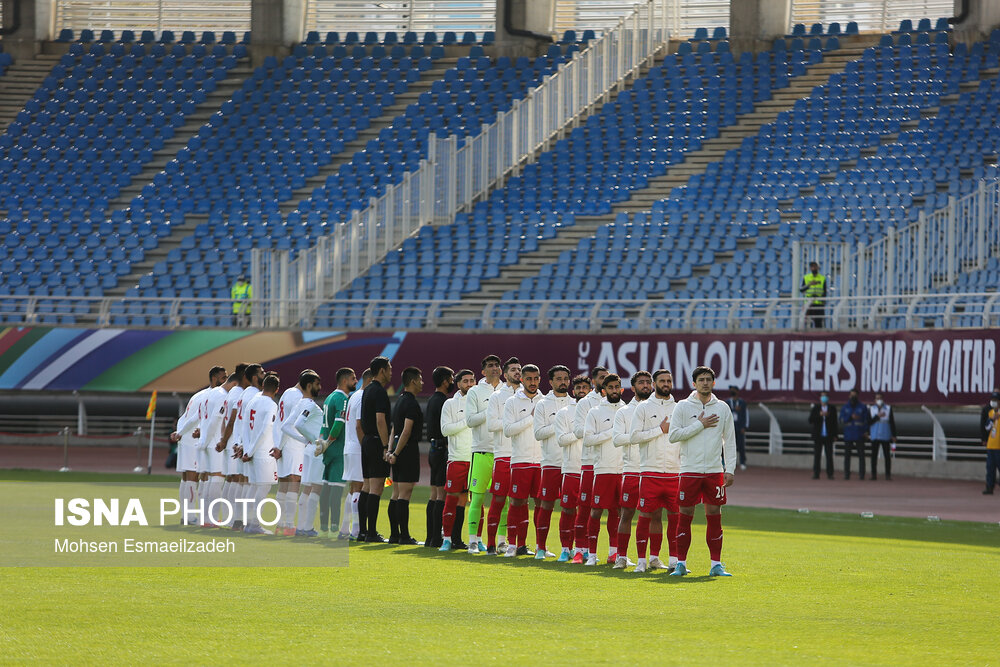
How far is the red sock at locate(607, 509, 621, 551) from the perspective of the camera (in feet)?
48.2

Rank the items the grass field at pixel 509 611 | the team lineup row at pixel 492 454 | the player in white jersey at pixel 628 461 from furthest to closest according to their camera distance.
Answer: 1. the player in white jersey at pixel 628 461
2. the team lineup row at pixel 492 454
3. the grass field at pixel 509 611

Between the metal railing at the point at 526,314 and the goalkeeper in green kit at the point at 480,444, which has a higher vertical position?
the metal railing at the point at 526,314

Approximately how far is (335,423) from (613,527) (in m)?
3.63

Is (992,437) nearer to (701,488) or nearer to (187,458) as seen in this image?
(701,488)

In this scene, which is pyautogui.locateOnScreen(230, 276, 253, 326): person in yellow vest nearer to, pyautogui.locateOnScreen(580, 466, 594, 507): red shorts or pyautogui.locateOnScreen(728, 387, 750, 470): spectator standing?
pyautogui.locateOnScreen(728, 387, 750, 470): spectator standing

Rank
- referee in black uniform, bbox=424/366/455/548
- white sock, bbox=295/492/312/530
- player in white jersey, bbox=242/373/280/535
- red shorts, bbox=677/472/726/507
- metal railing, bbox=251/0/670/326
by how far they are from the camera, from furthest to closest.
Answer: metal railing, bbox=251/0/670/326, player in white jersey, bbox=242/373/280/535, white sock, bbox=295/492/312/530, referee in black uniform, bbox=424/366/455/548, red shorts, bbox=677/472/726/507

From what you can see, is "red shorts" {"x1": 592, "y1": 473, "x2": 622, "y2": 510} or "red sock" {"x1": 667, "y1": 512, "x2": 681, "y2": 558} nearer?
"red sock" {"x1": 667, "y1": 512, "x2": 681, "y2": 558}

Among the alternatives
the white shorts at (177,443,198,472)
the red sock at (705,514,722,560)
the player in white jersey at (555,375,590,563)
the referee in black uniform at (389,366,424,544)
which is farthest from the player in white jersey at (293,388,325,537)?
the red sock at (705,514,722,560)

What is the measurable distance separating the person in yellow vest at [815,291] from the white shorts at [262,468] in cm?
1340

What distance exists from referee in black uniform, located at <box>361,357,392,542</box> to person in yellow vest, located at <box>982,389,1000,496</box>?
11943mm

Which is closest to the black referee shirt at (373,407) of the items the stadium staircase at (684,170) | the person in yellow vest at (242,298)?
the stadium staircase at (684,170)

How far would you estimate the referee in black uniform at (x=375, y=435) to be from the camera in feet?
52.2

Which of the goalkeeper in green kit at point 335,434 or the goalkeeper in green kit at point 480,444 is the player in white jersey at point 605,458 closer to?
the goalkeeper in green kit at point 480,444

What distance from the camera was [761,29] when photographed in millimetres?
40562
